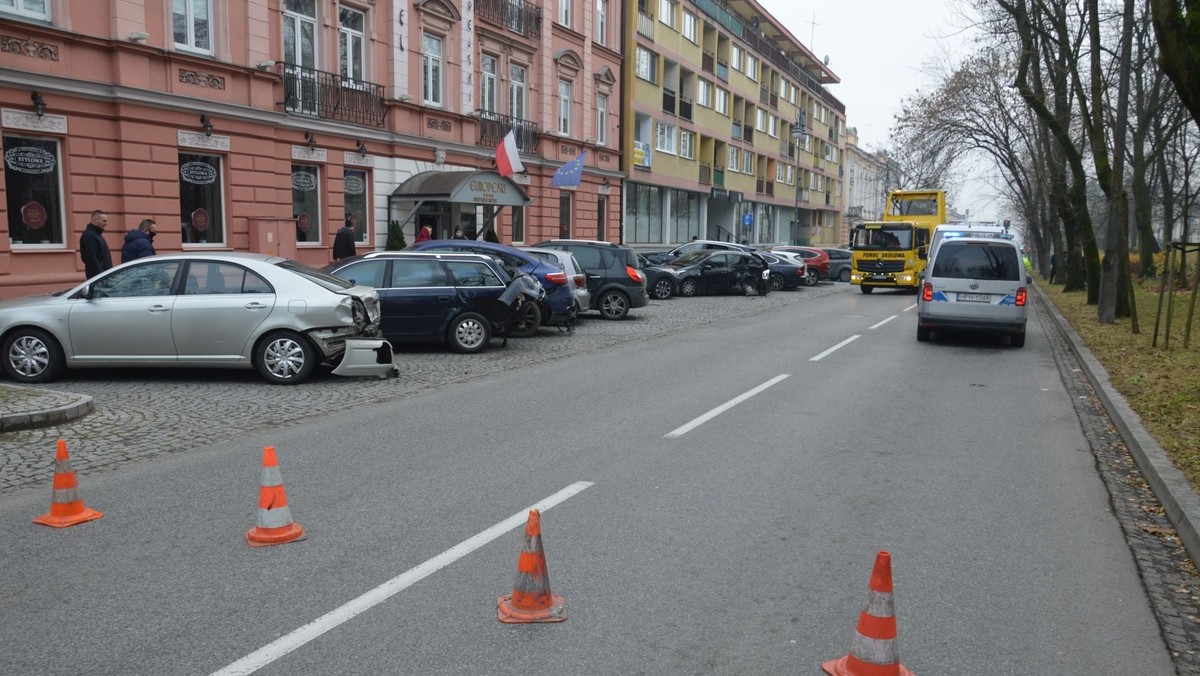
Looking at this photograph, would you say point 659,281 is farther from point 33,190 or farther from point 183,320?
point 183,320

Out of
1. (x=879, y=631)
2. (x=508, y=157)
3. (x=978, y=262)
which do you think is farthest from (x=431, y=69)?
(x=879, y=631)

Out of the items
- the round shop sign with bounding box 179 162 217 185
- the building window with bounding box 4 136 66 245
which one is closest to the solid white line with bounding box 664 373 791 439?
the building window with bounding box 4 136 66 245

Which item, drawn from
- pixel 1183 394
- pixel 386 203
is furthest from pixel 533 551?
pixel 386 203

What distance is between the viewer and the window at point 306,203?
22172mm

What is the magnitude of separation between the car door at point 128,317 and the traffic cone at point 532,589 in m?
8.07

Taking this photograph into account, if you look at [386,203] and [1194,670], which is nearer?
[1194,670]

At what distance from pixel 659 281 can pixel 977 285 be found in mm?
13377

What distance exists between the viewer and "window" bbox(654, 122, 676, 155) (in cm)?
4381

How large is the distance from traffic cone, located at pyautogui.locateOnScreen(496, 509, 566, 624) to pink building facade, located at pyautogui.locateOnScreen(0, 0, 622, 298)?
14.8 m

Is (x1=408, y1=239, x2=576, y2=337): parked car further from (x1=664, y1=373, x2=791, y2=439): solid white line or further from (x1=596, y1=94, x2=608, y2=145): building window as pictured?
(x1=596, y1=94, x2=608, y2=145): building window

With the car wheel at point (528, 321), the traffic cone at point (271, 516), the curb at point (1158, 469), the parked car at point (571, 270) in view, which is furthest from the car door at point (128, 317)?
the curb at point (1158, 469)

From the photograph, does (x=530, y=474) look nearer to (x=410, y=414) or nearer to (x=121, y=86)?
(x=410, y=414)

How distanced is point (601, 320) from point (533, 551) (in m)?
16.8

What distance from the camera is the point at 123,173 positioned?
17578mm
